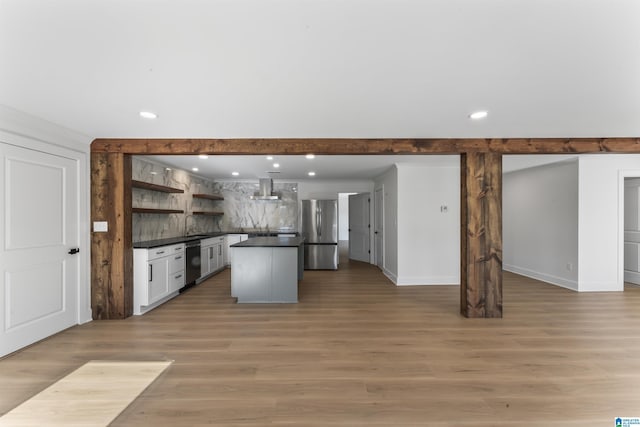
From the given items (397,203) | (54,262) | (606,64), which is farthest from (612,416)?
(54,262)

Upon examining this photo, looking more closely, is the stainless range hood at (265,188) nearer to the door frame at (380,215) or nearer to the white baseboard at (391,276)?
the door frame at (380,215)

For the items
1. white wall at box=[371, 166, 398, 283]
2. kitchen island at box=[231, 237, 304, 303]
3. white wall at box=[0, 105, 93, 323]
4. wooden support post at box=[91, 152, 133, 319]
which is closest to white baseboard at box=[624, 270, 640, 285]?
white wall at box=[371, 166, 398, 283]

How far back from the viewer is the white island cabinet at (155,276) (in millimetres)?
3832

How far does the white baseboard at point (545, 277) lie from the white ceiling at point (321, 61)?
325 centimetres

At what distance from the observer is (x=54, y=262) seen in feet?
10.3

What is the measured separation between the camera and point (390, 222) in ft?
19.9

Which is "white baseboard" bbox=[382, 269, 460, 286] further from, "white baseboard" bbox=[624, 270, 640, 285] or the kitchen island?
"white baseboard" bbox=[624, 270, 640, 285]

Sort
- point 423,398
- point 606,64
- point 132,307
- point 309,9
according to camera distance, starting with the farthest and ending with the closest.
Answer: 1. point 132,307
2. point 423,398
3. point 606,64
4. point 309,9

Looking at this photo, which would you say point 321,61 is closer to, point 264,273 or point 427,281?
point 264,273

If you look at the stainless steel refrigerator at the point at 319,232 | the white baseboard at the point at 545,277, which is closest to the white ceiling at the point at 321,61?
the white baseboard at the point at 545,277

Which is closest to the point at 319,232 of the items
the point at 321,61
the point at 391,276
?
the point at 391,276

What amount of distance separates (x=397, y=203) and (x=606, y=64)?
3.75 m

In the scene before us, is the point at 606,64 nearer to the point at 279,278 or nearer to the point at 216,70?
the point at 216,70

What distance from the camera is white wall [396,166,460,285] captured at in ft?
17.8
